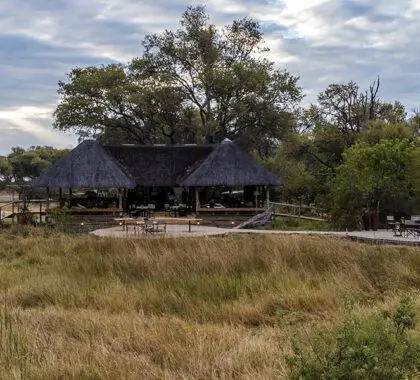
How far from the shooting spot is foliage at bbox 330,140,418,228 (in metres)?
20.6

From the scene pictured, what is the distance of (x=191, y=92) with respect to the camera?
3547cm

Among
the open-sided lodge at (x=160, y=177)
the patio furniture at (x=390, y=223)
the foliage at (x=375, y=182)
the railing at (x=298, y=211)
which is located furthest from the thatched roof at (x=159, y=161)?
the patio furniture at (x=390, y=223)

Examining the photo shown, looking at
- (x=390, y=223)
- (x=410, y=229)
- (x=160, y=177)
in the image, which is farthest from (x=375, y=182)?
(x=160, y=177)

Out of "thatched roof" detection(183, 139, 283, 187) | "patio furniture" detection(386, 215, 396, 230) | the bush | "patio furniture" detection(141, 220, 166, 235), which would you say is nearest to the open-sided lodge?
"thatched roof" detection(183, 139, 283, 187)

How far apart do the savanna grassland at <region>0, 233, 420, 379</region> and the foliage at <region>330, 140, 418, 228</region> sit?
37.8ft

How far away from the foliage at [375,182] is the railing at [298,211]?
134 inches

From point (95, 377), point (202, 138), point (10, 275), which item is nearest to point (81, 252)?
point (10, 275)

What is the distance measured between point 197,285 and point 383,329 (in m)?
3.73

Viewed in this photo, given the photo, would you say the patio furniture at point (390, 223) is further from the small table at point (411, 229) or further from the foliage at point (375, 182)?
the small table at point (411, 229)

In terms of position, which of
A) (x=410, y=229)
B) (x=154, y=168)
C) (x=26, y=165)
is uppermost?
(x=26, y=165)

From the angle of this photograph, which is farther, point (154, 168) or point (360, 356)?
point (154, 168)

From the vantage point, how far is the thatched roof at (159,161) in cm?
2811

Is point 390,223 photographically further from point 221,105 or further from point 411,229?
point 221,105

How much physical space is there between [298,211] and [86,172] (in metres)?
10.8
